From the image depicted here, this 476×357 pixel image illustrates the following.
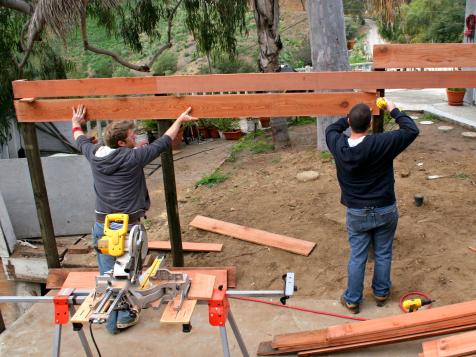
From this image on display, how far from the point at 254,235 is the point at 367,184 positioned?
7.52ft

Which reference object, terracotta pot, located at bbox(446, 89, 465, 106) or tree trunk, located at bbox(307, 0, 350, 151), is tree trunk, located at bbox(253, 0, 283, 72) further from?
terracotta pot, located at bbox(446, 89, 465, 106)

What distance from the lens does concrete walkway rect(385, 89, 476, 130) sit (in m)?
9.77

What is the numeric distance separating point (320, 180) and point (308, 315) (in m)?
3.65

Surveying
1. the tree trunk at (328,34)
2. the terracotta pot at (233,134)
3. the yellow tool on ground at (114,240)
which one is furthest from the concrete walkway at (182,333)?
the terracotta pot at (233,134)

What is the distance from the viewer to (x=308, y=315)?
12.5ft

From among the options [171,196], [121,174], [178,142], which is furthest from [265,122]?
[121,174]

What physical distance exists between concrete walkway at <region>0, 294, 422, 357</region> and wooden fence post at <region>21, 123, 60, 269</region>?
2.36ft

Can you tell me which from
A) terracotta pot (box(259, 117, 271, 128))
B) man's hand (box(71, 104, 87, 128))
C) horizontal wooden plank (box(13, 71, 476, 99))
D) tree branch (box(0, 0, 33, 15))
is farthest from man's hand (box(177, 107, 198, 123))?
terracotta pot (box(259, 117, 271, 128))

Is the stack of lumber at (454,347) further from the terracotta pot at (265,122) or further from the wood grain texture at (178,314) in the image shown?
the terracotta pot at (265,122)

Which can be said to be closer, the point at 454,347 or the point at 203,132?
the point at 454,347

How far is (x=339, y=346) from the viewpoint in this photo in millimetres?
3158

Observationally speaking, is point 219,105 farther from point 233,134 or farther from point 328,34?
point 233,134

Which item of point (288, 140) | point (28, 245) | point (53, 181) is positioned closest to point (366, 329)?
point (28, 245)

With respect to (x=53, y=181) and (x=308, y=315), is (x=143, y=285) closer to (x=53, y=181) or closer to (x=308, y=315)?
(x=308, y=315)
